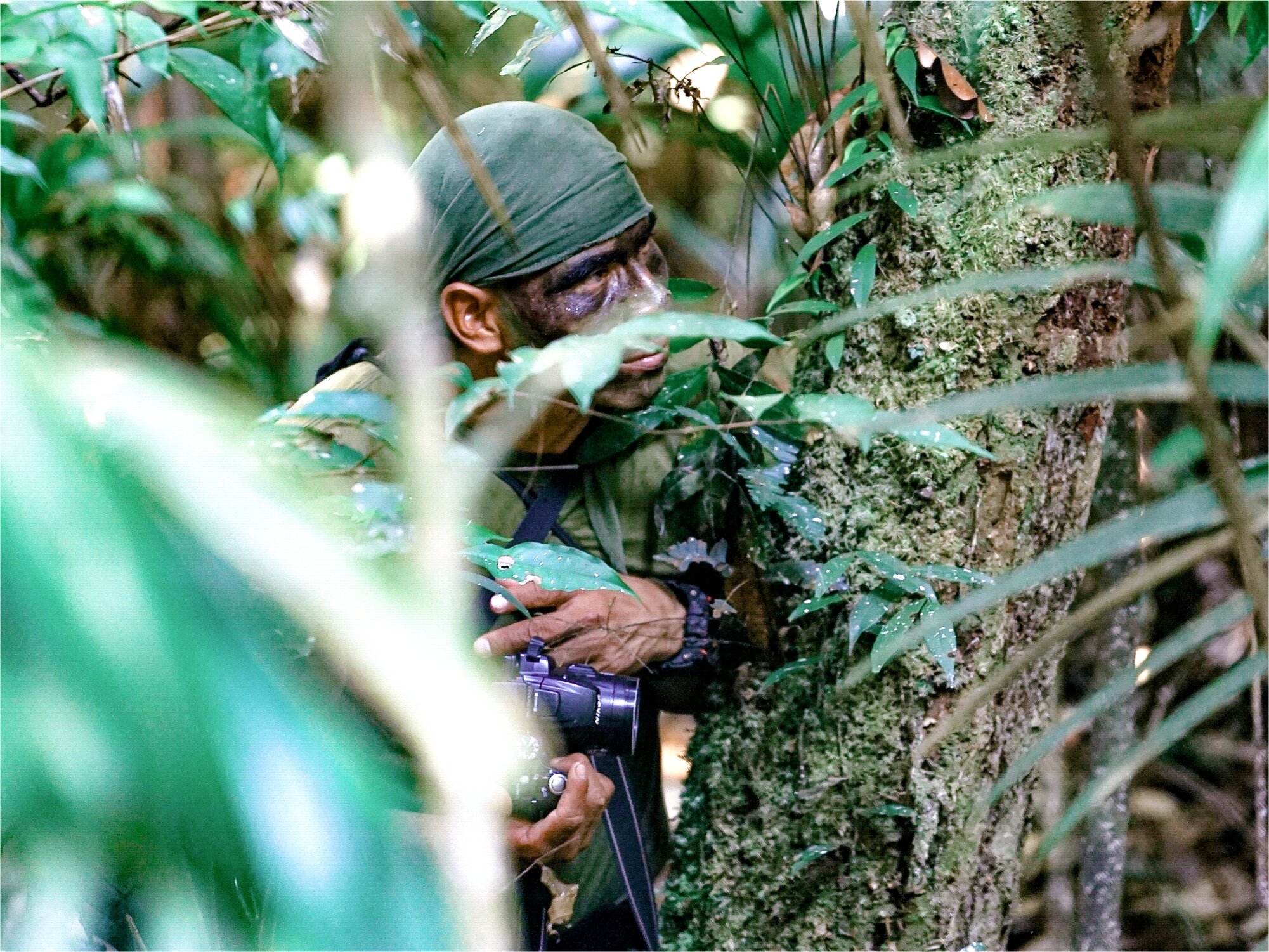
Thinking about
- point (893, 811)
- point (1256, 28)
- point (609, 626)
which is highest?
point (1256, 28)

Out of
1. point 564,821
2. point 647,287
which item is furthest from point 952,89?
point 564,821

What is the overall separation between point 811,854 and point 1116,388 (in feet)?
2.41

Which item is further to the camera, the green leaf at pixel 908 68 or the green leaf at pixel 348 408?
the green leaf at pixel 908 68

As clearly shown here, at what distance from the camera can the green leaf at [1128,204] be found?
0.48 meters

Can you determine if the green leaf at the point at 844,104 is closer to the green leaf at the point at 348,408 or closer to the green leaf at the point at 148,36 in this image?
the green leaf at the point at 348,408

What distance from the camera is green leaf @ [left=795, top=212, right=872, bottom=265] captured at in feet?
3.49

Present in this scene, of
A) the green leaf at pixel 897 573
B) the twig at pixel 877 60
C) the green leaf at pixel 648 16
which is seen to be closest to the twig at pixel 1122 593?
the twig at pixel 877 60

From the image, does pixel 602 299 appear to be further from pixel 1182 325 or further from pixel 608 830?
pixel 1182 325

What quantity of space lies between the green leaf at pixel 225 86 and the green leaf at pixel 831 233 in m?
0.60

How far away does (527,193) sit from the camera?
1179mm

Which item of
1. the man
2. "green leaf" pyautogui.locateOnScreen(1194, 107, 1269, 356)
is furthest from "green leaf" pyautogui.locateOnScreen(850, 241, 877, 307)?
"green leaf" pyautogui.locateOnScreen(1194, 107, 1269, 356)

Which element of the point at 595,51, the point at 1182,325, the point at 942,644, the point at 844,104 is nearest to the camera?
the point at 1182,325

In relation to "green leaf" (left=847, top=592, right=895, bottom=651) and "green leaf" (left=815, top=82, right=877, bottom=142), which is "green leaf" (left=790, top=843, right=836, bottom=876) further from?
"green leaf" (left=815, top=82, right=877, bottom=142)

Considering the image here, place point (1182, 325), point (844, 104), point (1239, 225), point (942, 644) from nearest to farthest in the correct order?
point (1239, 225) → point (1182, 325) → point (942, 644) → point (844, 104)
